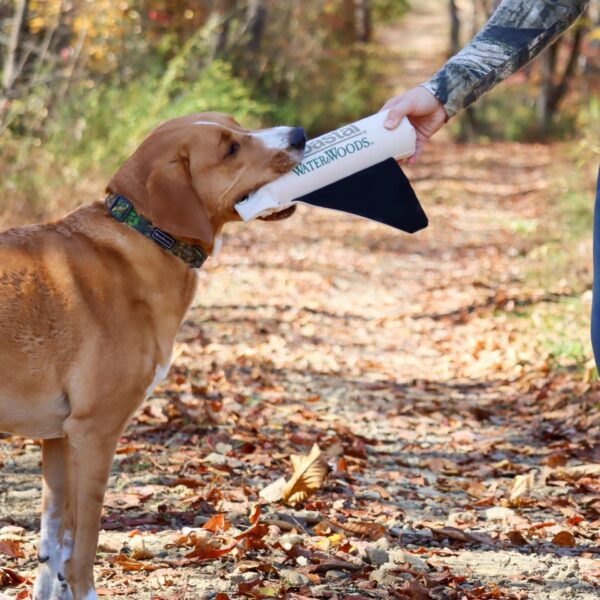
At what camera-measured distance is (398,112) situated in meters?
4.15

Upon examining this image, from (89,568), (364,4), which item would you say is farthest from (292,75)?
(89,568)

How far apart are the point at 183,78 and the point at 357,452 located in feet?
43.4

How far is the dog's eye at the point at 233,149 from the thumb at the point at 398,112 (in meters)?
0.62

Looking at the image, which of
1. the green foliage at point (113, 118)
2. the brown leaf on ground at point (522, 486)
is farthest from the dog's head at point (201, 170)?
the green foliage at point (113, 118)

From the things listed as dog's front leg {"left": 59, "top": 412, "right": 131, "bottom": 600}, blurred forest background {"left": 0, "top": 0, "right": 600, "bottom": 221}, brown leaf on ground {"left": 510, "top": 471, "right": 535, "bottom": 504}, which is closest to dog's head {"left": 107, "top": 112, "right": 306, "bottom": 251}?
dog's front leg {"left": 59, "top": 412, "right": 131, "bottom": 600}

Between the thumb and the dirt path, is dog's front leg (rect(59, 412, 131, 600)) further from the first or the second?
the thumb

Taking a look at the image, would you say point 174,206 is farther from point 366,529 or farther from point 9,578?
point 366,529

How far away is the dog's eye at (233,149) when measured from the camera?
4.23m

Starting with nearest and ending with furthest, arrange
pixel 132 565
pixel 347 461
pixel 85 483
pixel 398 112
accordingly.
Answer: pixel 85 483 → pixel 398 112 → pixel 132 565 → pixel 347 461

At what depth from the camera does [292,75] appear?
25016mm

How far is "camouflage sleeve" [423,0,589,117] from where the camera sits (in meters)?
4.08

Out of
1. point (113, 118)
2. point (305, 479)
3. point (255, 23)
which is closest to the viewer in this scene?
point (305, 479)

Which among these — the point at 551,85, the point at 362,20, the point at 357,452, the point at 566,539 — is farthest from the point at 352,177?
the point at 362,20

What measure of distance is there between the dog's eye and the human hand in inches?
24.5
